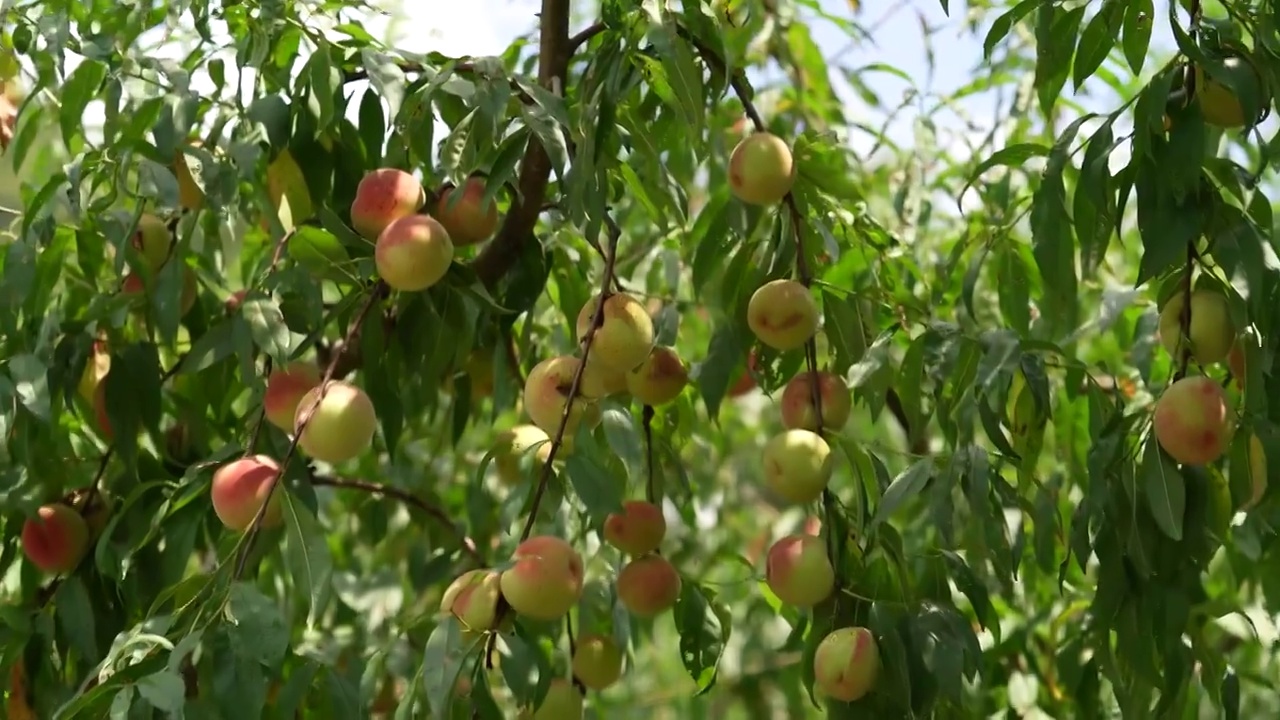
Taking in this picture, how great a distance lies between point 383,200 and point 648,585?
0.31 meters

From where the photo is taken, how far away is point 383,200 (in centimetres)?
95

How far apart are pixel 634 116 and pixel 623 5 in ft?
0.32

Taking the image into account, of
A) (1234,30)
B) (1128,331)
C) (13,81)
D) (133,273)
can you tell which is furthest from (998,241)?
(13,81)

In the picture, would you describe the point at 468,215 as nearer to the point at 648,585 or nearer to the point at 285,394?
the point at 285,394

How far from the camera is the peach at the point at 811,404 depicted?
0.98 m

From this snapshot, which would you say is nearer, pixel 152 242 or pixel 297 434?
pixel 297 434

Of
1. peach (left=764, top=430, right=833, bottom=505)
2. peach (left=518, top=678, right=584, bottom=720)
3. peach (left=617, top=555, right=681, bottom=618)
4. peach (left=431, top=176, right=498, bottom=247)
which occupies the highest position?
peach (left=431, top=176, right=498, bottom=247)

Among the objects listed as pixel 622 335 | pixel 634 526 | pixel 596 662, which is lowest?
pixel 596 662

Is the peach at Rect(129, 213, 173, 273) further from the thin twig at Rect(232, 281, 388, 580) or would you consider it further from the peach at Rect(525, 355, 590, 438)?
the peach at Rect(525, 355, 590, 438)

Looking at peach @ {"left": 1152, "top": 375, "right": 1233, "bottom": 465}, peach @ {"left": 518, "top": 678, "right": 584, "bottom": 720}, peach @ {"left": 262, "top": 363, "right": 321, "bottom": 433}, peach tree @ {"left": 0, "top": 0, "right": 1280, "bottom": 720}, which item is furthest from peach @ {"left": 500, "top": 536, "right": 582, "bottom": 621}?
peach @ {"left": 1152, "top": 375, "right": 1233, "bottom": 465}

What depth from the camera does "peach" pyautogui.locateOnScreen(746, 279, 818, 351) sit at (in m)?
0.96

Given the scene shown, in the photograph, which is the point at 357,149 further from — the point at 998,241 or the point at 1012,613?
the point at 1012,613

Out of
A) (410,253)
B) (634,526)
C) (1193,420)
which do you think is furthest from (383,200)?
(1193,420)

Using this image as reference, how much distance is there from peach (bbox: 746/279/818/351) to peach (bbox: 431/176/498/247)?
0.20 meters
